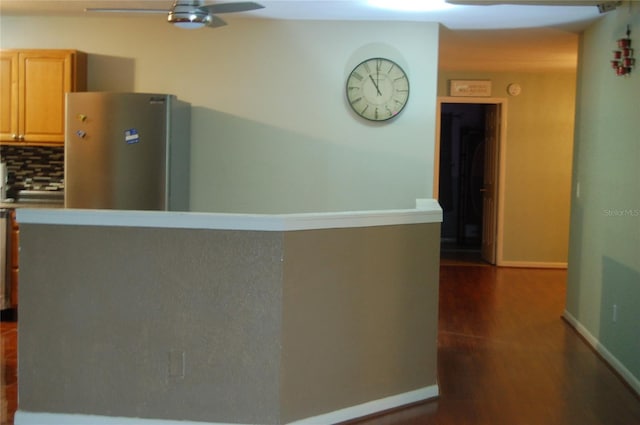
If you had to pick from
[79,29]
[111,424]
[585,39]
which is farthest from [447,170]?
[111,424]

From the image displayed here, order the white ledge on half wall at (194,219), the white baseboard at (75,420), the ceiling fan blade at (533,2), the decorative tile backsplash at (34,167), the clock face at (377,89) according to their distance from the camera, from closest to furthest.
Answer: the white ledge on half wall at (194,219) < the white baseboard at (75,420) < the ceiling fan blade at (533,2) < the clock face at (377,89) < the decorative tile backsplash at (34,167)

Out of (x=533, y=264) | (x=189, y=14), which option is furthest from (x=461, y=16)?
(x=533, y=264)

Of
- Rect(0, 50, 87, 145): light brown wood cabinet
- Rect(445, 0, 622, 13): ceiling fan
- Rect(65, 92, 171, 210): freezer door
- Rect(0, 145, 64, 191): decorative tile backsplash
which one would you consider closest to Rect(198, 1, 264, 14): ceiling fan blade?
Rect(65, 92, 171, 210): freezer door

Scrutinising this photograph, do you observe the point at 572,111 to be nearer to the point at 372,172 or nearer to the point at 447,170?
the point at 447,170

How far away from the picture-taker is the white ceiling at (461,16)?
4902 millimetres

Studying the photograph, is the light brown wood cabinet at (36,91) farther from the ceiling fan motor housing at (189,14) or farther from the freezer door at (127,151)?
the ceiling fan motor housing at (189,14)

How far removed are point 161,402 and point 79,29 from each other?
342cm

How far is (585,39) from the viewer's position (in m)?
5.68

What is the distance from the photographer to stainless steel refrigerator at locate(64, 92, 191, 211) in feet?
16.9

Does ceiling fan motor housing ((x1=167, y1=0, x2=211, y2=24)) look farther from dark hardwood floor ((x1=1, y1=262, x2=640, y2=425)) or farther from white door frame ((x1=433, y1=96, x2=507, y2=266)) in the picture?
white door frame ((x1=433, y1=96, x2=507, y2=266))

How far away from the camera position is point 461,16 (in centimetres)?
513

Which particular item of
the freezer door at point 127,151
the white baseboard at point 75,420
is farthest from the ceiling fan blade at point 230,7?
the white baseboard at point 75,420

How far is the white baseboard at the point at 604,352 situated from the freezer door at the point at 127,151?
10.5 ft

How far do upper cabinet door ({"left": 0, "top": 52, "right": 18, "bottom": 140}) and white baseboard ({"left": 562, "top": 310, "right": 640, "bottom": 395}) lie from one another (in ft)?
15.0
